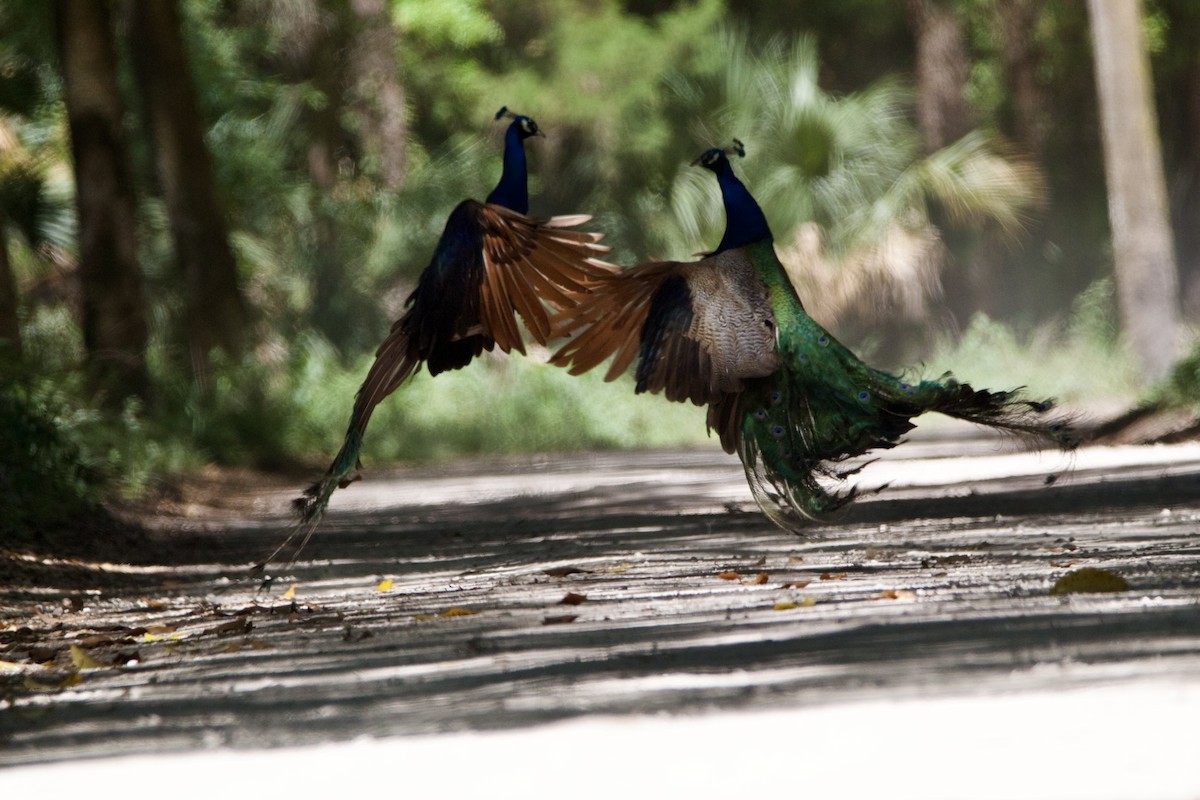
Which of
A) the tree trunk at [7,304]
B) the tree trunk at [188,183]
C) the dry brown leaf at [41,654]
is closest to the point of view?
the dry brown leaf at [41,654]

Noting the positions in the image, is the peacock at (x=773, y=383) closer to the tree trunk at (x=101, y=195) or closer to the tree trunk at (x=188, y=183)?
the tree trunk at (x=101, y=195)

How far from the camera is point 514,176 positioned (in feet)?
32.1

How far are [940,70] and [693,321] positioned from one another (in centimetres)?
3320

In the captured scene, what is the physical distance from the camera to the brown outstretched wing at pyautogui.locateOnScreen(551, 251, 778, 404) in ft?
28.9

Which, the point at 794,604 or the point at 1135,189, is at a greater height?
the point at 1135,189

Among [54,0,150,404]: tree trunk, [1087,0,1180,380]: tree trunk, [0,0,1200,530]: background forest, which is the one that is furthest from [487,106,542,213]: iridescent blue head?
[1087,0,1180,380]: tree trunk

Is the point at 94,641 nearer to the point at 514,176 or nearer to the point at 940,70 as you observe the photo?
the point at 514,176

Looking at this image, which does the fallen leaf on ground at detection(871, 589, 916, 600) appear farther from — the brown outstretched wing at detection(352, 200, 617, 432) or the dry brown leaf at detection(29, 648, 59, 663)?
the dry brown leaf at detection(29, 648, 59, 663)

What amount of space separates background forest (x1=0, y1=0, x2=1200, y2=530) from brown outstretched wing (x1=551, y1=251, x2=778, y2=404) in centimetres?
448

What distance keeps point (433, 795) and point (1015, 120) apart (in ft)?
140

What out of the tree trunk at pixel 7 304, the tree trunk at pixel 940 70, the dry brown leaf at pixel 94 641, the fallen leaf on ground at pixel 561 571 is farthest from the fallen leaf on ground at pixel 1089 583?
the tree trunk at pixel 940 70

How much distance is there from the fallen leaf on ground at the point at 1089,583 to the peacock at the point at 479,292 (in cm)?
267

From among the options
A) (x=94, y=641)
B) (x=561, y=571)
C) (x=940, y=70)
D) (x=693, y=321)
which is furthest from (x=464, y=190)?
(x=94, y=641)

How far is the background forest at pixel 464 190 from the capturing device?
18344mm
